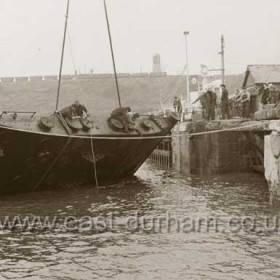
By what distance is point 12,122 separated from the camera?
13648 millimetres

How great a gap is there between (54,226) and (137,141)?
5.94 metres

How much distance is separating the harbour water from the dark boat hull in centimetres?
49

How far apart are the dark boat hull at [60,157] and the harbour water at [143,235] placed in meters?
0.49

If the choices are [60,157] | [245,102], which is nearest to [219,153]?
[245,102]

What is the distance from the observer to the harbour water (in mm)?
Result: 7480

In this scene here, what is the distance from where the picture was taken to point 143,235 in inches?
372

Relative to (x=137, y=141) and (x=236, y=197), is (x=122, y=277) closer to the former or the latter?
(x=236, y=197)

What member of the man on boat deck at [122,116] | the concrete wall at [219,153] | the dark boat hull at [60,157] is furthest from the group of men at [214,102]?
the man on boat deck at [122,116]

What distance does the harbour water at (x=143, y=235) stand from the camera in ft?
24.5

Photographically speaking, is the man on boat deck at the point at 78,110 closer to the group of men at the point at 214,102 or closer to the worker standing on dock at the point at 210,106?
the group of men at the point at 214,102

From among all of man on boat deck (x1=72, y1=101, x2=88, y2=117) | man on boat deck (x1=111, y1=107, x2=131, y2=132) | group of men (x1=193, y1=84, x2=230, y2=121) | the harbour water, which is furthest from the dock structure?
man on boat deck (x1=72, y1=101, x2=88, y2=117)

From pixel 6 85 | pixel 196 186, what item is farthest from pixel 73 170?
pixel 6 85

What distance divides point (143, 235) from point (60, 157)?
5.56m

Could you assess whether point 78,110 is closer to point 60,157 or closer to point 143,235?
point 60,157
